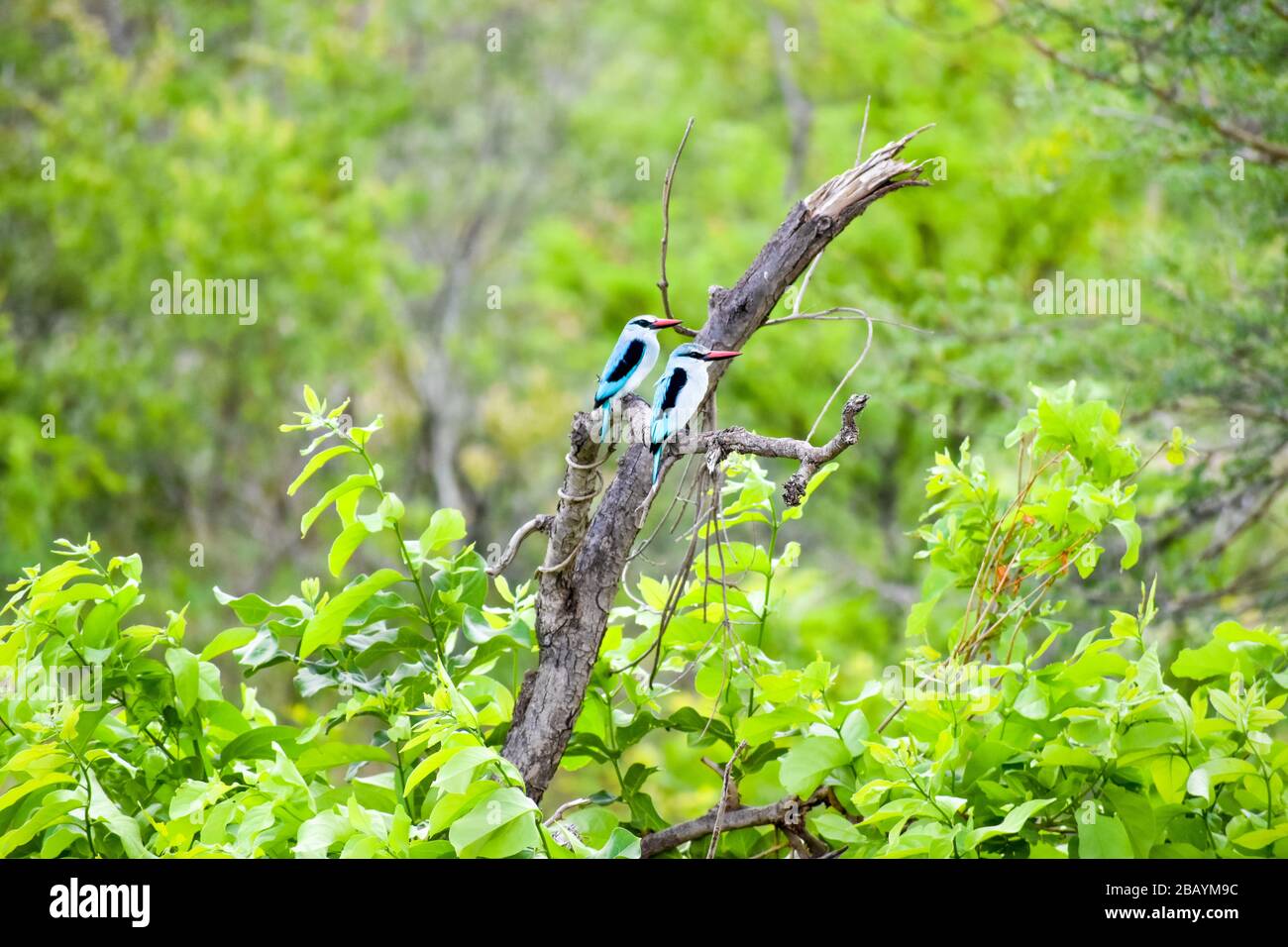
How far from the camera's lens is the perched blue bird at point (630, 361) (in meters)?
2.53

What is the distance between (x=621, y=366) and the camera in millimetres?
2598

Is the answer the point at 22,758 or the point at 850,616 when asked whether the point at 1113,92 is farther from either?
the point at 850,616

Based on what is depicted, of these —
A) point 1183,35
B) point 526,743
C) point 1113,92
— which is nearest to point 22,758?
point 526,743

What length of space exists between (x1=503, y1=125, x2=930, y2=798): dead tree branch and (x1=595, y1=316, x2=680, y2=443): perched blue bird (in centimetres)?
17

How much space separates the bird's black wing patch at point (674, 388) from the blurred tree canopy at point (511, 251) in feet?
14.0

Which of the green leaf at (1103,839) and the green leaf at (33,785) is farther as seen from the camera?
the green leaf at (33,785)

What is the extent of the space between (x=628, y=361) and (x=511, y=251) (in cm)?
1500

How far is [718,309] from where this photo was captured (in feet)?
7.87

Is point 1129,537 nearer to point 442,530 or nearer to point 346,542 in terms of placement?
point 442,530

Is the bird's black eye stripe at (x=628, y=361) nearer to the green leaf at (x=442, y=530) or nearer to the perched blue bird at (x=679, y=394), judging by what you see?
the perched blue bird at (x=679, y=394)
